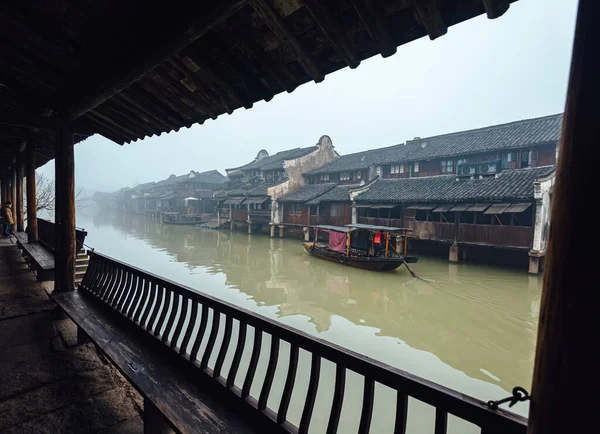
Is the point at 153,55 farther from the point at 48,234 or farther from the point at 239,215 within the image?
the point at 239,215

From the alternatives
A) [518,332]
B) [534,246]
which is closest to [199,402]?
[518,332]

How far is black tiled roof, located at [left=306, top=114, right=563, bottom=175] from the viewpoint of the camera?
1686 centimetres

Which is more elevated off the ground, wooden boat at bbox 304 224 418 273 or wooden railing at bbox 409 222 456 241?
wooden railing at bbox 409 222 456 241

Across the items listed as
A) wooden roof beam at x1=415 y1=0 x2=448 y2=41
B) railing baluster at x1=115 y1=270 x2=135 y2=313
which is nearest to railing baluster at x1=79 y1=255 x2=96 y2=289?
railing baluster at x1=115 y1=270 x2=135 y2=313

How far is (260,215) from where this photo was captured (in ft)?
94.1

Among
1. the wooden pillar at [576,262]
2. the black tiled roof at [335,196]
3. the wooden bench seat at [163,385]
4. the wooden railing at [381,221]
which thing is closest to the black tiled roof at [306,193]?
the black tiled roof at [335,196]

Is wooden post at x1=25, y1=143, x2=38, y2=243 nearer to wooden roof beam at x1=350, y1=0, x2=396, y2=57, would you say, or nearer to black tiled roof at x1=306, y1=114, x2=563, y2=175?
wooden roof beam at x1=350, y1=0, x2=396, y2=57

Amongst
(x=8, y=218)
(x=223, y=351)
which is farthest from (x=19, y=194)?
(x=223, y=351)

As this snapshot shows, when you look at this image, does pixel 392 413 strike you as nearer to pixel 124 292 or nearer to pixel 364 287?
pixel 124 292

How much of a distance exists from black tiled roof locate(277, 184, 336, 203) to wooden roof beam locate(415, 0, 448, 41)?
22724 mm

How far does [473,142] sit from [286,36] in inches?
845

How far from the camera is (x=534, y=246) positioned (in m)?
13.4

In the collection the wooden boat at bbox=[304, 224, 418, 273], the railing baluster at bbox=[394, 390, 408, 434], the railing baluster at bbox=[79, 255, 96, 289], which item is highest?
the railing baluster at bbox=[394, 390, 408, 434]

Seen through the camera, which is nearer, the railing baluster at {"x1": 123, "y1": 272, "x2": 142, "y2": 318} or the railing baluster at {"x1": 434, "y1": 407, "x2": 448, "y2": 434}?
the railing baluster at {"x1": 434, "y1": 407, "x2": 448, "y2": 434}
